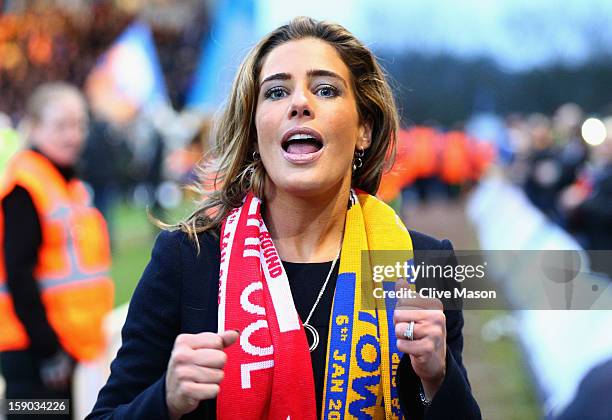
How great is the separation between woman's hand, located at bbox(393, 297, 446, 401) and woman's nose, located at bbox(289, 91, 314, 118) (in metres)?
0.57

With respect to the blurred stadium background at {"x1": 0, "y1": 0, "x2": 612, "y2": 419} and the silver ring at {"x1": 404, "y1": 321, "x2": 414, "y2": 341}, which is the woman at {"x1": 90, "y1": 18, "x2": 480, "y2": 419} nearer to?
the silver ring at {"x1": 404, "y1": 321, "x2": 414, "y2": 341}

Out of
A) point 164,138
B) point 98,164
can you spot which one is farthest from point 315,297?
point 164,138

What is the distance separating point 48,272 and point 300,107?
7.86 ft

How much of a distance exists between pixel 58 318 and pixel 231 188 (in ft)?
7.09

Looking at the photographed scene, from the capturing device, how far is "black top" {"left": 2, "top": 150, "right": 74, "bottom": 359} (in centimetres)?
410

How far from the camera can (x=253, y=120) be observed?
2.45 metres

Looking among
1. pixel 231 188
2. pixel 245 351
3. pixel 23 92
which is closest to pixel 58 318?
pixel 231 188

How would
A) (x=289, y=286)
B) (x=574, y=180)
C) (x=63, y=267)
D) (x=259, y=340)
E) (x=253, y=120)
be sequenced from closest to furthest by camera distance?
(x=259, y=340) → (x=289, y=286) → (x=253, y=120) → (x=63, y=267) → (x=574, y=180)

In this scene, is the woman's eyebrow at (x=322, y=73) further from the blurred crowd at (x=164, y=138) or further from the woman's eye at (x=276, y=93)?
the blurred crowd at (x=164, y=138)

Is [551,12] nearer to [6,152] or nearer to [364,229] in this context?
[6,152]

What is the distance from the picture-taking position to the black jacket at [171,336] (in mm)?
1995

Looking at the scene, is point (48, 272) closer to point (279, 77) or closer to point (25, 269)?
point (25, 269)

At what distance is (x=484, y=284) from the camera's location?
233 cm

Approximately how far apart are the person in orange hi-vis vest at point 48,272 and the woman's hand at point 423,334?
2.61 m
